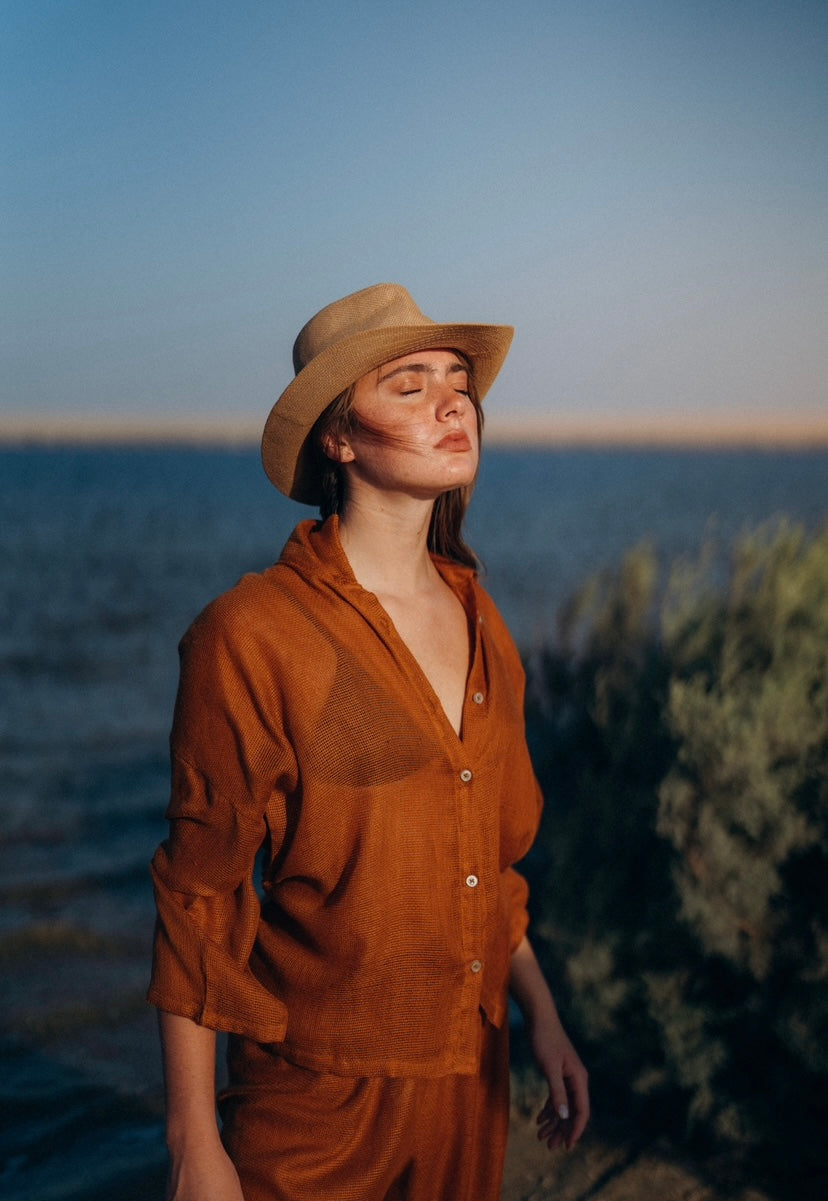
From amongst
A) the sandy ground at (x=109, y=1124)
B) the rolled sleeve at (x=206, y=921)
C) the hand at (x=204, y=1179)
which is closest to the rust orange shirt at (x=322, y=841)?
the rolled sleeve at (x=206, y=921)

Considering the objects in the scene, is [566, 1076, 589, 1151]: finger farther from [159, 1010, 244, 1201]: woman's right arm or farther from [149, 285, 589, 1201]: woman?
[159, 1010, 244, 1201]: woman's right arm

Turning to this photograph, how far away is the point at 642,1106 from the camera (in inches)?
139

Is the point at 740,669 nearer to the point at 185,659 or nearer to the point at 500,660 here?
the point at 500,660

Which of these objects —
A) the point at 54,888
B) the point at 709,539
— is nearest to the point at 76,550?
the point at 54,888

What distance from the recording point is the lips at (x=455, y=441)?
189 centimetres

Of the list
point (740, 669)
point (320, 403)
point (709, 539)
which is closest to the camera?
point (320, 403)

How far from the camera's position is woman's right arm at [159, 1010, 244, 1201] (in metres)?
1.67

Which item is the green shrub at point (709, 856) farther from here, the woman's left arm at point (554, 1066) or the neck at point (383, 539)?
the neck at point (383, 539)

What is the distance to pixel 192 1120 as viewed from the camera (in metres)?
1.70

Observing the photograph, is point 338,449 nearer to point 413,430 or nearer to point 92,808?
point 413,430

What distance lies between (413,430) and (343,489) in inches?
9.1

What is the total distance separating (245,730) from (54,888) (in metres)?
5.54

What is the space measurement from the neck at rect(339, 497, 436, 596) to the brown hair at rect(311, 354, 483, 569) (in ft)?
0.28

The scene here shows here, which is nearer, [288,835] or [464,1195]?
[288,835]
